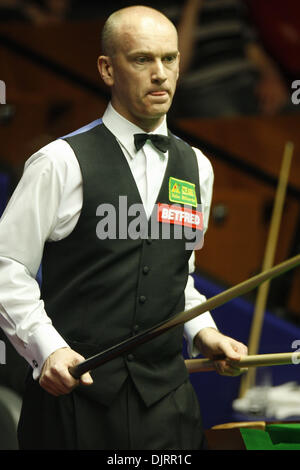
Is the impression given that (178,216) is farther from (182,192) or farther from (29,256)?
(29,256)

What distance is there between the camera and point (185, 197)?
1.70m

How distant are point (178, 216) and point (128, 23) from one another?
38 cm

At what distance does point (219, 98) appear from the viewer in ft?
13.7

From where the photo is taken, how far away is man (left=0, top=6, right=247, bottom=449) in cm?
157

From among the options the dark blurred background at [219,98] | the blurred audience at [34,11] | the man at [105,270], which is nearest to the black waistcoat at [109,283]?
the man at [105,270]

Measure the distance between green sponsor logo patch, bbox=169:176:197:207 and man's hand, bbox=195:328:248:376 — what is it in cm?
27

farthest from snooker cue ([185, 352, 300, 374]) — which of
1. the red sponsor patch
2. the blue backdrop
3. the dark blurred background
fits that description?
the dark blurred background

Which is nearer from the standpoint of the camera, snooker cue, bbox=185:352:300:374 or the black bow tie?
snooker cue, bbox=185:352:300:374

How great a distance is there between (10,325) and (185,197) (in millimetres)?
428

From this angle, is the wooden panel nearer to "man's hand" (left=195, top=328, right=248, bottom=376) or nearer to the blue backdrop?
the blue backdrop

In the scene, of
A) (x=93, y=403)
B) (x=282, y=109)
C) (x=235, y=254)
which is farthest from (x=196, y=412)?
(x=282, y=109)

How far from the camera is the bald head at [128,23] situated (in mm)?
1598

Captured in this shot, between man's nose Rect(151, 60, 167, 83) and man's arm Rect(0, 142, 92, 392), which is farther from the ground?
man's nose Rect(151, 60, 167, 83)

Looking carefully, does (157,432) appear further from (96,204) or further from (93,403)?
(96,204)
